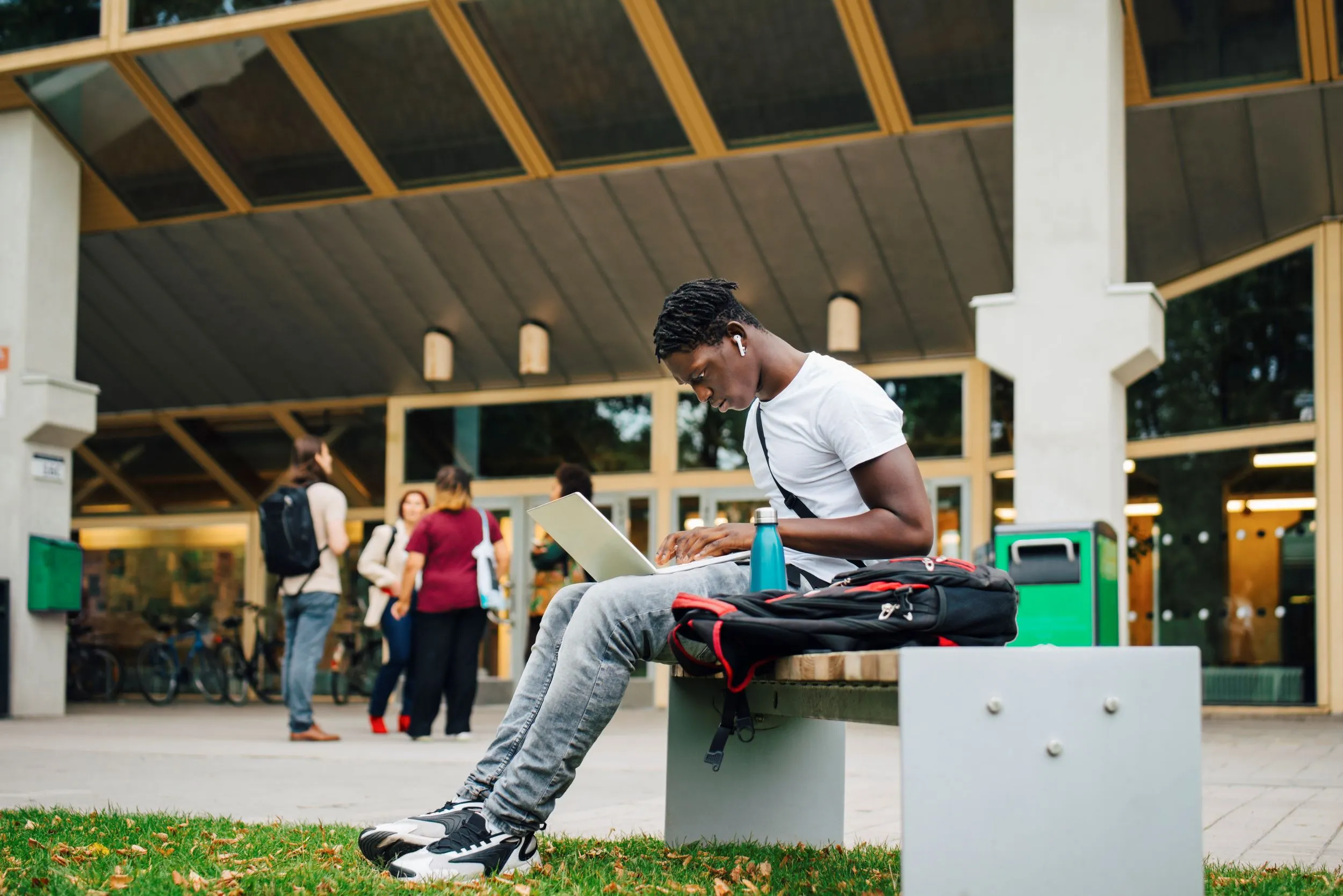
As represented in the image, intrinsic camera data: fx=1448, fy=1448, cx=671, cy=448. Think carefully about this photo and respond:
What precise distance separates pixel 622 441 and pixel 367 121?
397 centimetres

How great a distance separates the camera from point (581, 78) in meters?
11.2

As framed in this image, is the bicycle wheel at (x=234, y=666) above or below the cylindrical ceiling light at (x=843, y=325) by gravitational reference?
below

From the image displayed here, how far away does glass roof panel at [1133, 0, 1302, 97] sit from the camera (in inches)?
379

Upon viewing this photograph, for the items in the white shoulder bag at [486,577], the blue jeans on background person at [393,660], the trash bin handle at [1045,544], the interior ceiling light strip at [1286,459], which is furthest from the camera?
the interior ceiling light strip at [1286,459]

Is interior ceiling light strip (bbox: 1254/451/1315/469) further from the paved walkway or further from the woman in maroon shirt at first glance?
the woman in maroon shirt

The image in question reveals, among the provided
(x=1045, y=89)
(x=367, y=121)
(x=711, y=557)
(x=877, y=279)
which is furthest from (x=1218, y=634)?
(x=711, y=557)

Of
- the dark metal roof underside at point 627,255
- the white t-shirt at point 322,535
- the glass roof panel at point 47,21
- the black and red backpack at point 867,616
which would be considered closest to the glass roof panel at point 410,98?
the dark metal roof underside at point 627,255

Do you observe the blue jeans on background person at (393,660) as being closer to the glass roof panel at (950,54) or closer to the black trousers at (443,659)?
the black trousers at (443,659)

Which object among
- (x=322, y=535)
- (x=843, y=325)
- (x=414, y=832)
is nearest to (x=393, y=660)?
(x=322, y=535)

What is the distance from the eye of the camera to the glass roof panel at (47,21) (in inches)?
450

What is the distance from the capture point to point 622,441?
46.4 feet

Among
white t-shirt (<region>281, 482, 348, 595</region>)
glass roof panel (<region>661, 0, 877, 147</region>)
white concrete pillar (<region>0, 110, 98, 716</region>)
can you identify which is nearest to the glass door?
glass roof panel (<region>661, 0, 877, 147</region>)

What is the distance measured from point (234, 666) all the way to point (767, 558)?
44.0ft

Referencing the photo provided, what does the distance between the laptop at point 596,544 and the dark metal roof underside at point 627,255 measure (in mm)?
7988
